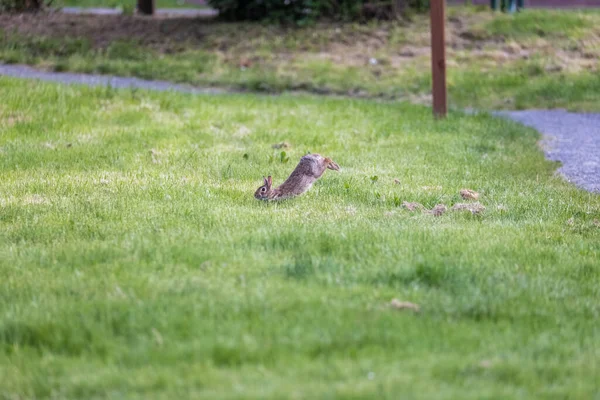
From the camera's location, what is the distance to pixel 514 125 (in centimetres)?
1130

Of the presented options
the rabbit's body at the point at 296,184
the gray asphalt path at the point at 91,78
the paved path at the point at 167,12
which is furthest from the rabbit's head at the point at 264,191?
the paved path at the point at 167,12

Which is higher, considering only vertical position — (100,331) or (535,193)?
(100,331)

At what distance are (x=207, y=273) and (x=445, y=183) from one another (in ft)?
11.0

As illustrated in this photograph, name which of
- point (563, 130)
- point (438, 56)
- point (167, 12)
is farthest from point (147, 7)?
point (563, 130)

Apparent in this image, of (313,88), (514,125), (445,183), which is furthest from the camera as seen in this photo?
(313,88)

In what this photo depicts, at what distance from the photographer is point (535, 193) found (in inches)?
290

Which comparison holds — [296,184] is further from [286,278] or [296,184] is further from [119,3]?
[119,3]

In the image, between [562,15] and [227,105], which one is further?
[562,15]

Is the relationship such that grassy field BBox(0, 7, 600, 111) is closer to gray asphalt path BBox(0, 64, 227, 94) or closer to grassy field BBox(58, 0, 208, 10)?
gray asphalt path BBox(0, 64, 227, 94)

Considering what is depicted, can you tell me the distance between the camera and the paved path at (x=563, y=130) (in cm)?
877

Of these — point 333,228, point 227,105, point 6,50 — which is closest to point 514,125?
point 227,105

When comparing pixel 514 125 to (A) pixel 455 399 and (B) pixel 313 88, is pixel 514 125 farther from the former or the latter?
(A) pixel 455 399

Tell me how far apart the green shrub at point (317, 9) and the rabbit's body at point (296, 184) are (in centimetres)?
1079

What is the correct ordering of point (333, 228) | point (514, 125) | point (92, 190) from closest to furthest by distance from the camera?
point (333, 228), point (92, 190), point (514, 125)
